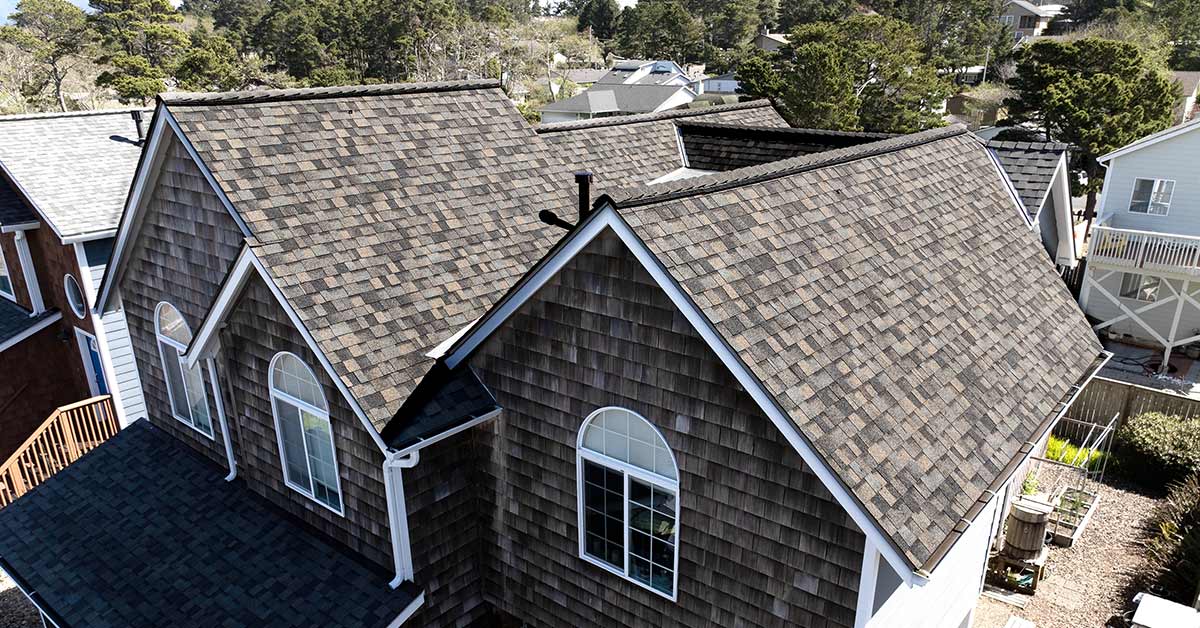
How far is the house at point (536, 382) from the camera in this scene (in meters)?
6.48

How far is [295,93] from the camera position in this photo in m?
9.95

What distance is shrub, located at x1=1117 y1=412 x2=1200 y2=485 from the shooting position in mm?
14875

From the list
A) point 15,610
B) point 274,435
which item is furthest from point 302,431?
point 15,610

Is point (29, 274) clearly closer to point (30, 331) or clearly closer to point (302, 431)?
point (30, 331)

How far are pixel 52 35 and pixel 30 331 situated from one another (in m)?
75.7

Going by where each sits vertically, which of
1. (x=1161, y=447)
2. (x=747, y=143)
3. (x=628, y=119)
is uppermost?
(x=628, y=119)

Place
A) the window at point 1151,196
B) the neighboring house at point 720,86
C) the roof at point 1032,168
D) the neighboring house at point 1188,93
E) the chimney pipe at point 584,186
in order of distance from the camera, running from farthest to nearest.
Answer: the neighboring house at point 720,86 → the neighboring house at point 1188,93 → the window at point 1151,196 → the roof at point 1032,168 → the chimney pipe at point 584,186

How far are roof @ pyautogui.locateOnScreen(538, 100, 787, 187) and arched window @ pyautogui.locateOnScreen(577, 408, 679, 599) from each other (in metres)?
6.87

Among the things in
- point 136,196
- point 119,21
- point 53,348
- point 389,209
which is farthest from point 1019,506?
point 119,21

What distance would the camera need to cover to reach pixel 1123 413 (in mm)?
16438

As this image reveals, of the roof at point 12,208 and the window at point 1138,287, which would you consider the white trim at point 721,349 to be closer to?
the roof at point 12,208

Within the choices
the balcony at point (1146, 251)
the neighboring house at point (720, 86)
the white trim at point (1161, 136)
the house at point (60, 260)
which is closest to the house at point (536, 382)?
the house at point (60, 260)

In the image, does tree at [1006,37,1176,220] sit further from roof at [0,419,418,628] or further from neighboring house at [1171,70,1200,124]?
roof at [0,419,418,628]

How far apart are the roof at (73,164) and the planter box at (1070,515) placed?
19505mm
